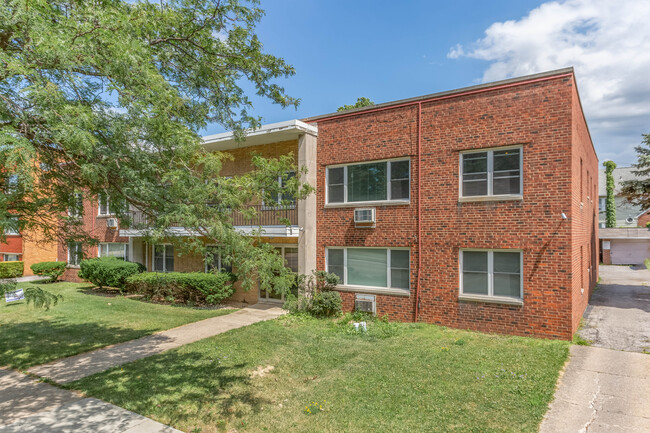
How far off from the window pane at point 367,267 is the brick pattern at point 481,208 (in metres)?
0.33

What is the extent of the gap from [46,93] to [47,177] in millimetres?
2038

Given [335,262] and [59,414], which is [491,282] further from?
[59,414]

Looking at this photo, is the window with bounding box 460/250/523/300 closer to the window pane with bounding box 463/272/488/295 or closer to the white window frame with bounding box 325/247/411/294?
the window pane with bounding box 463/272/488/295

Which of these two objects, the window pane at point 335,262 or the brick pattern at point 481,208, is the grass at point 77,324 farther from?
the brick pattern at point 481,208

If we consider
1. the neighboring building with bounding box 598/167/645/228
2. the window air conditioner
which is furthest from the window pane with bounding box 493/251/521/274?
the neighboring building with bounding box 598/167/645/228

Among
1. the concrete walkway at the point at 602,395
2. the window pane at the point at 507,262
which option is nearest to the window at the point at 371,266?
the window pane at the point at 507,262

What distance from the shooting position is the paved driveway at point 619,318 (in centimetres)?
870

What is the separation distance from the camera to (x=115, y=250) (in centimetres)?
1861

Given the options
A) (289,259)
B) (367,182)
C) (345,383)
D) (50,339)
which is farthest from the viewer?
(289,259)

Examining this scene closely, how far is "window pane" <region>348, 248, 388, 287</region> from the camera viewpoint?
11.4 m

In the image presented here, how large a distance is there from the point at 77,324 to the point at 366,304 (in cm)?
855

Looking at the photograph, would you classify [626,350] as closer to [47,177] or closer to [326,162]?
[326,162]

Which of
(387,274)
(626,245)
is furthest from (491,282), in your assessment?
(626,245)

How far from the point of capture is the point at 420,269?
1064 centimetres
